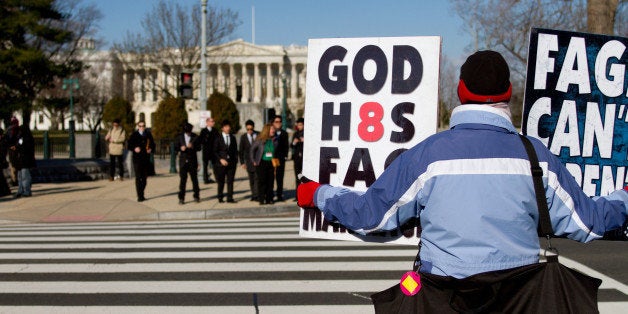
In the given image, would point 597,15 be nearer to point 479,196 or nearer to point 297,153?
point 297,153

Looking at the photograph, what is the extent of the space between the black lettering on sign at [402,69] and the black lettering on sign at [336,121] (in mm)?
283

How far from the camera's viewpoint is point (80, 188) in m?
19.2

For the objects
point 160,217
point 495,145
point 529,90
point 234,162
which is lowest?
point 160,217

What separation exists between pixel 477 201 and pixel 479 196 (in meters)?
0.02

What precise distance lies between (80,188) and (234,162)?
5.66 m

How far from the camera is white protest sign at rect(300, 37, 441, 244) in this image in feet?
13.0

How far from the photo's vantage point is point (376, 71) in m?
4.03

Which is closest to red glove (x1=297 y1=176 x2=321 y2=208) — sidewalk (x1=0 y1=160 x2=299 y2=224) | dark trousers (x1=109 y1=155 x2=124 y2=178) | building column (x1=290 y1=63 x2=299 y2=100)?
sidewalk (x1=0 y1=160 x2=299 y2=224)

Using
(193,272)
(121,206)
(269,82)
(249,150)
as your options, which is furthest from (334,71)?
(269,82)

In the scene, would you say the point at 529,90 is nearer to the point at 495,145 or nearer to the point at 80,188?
the point at 495,145

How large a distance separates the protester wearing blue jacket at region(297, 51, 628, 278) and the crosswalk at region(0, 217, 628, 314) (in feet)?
10.7

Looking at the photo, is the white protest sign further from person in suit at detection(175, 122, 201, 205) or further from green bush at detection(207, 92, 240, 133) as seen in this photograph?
green bush at detection(207, 92, 240, 133)

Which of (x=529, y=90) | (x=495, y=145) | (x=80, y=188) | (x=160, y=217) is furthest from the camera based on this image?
(x=80, y=188)

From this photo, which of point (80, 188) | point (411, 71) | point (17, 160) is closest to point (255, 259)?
point (411, 71)
